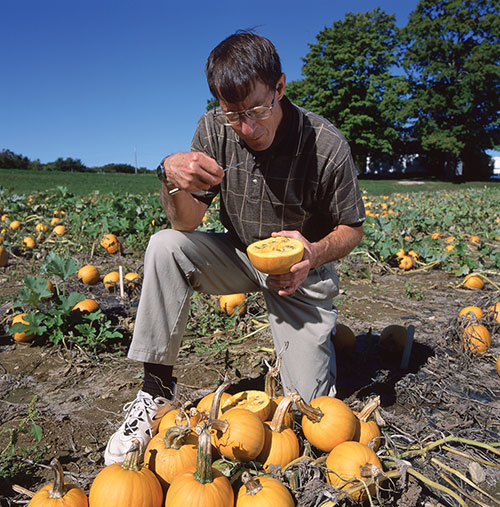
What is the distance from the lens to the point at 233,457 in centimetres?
185

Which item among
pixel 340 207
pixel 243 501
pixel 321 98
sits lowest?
pixel 243 501

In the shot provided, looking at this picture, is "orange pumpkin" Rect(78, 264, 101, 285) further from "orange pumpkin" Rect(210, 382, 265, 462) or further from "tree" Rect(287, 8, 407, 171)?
"tree" Rect(287, 8, 407, 171)

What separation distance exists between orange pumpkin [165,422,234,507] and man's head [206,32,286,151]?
1622mm

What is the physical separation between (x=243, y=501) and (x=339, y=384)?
5.55 feet

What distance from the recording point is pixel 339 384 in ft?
10.4

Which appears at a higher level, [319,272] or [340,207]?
[340,207]

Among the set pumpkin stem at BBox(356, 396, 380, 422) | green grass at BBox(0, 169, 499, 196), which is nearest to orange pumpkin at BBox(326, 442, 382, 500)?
pumpkin stem at BBox(356, 396, 380, 422)

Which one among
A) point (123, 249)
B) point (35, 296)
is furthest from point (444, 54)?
point (35, 296)

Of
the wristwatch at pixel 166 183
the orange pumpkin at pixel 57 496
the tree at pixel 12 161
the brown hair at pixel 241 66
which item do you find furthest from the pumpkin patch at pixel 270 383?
the tree at pixel 12 161

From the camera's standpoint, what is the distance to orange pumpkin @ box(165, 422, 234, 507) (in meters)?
1.57

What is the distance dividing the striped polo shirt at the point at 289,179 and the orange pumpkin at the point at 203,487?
1.58m

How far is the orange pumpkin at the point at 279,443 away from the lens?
190 centimetres

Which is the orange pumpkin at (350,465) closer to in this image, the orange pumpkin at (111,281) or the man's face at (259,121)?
the man's face at (259,121)

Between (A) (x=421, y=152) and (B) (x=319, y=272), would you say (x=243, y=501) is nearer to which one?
(B) (x=319, y=272)
